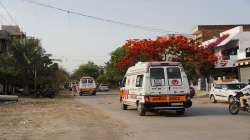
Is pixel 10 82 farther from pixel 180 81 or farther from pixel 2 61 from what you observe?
pixel 180 81

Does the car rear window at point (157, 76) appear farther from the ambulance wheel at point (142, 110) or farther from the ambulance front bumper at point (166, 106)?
the ambulance wheel at point (142, 110)

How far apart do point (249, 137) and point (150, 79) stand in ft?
29.8

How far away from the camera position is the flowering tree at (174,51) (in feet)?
160

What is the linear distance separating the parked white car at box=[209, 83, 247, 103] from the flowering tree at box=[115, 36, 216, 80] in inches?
553

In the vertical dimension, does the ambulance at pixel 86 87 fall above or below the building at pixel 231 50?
below

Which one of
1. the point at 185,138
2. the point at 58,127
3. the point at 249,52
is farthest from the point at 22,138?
the point at 249,52

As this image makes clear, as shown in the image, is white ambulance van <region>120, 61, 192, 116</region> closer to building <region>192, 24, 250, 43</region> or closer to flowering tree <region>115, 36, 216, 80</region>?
flowering tree <region>115, 36, 216, 80</region>

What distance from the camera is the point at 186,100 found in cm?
2202

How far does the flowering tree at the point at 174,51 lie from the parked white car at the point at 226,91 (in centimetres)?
1405

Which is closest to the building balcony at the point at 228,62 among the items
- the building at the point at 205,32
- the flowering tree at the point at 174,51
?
the flowering tree at the point at 174,51

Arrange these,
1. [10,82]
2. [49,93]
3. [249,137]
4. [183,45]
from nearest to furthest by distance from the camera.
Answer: [249,137], [183,45], [49,93], [10,82]

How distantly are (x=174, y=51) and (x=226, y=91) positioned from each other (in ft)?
54.9

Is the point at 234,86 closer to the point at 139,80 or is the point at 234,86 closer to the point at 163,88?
the point at 139,80

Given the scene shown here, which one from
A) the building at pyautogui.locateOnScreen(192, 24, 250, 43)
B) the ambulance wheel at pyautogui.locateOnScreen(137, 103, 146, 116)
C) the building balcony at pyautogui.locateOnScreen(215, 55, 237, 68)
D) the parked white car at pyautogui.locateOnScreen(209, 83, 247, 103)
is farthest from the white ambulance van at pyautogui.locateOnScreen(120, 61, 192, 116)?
the building at pyautogui.locateOnScreen(192, 24, 250, 43)
